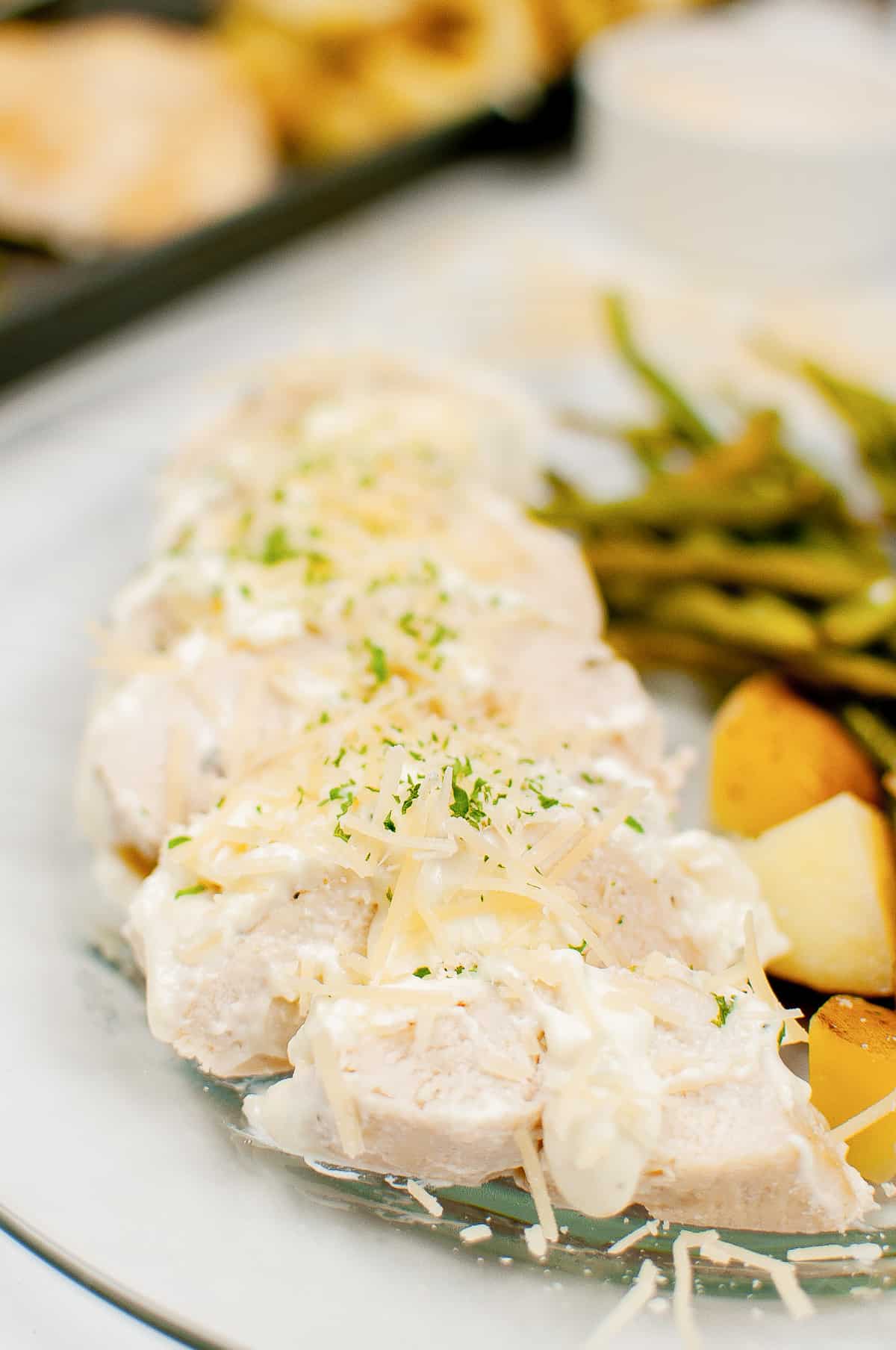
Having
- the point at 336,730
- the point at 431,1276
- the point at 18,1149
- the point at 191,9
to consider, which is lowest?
the point at 431,1276

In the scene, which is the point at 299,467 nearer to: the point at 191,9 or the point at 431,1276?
the point at 431,1276

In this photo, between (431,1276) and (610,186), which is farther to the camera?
(610,186)

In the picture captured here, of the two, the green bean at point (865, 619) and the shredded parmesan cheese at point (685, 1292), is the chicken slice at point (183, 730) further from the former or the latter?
the green bean at point (865, 619)

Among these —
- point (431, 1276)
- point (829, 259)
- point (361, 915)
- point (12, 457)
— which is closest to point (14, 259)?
point (12, 457)

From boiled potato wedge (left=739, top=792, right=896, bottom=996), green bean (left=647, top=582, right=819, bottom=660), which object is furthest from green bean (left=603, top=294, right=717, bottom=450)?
boiled potato wedge (left=739, top=792, right=896, bottom=996)

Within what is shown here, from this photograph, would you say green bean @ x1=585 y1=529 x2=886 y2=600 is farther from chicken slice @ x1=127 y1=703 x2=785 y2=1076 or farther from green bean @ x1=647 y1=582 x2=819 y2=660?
chicken slice @ x1=127 y1=703 x2=785 y2=1076
